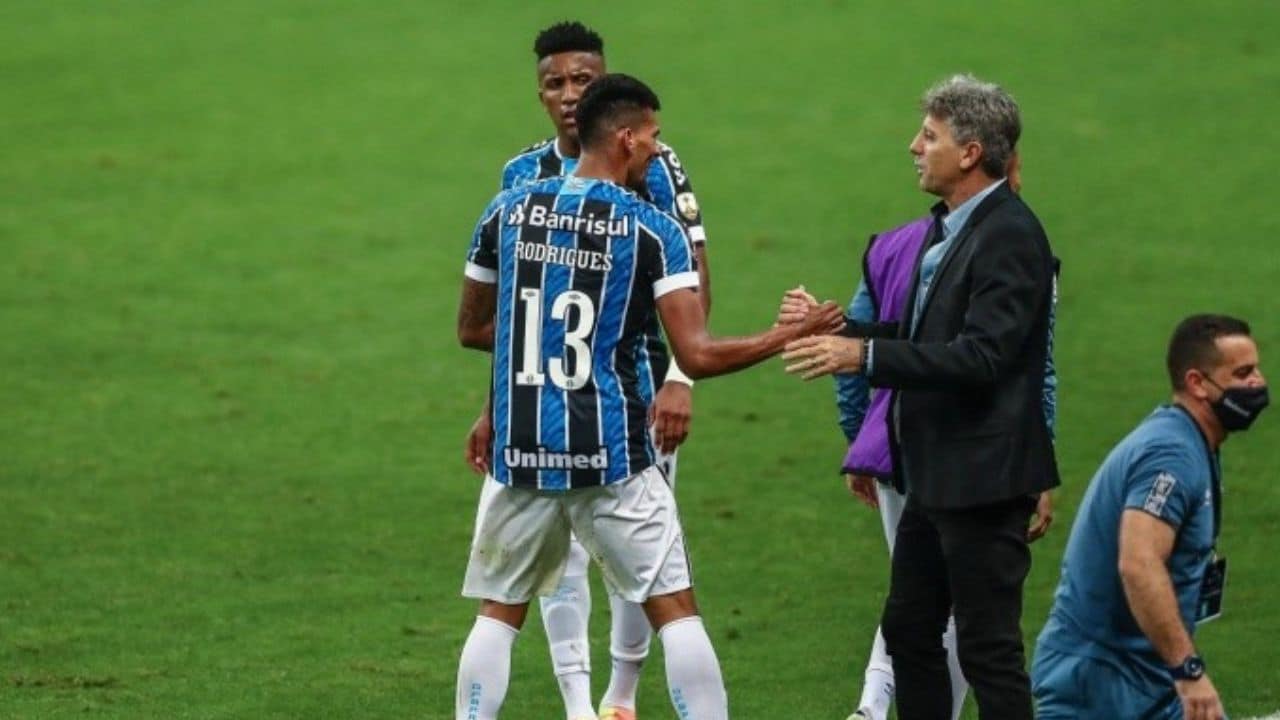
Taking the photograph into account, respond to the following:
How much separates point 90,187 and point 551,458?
14.9 m

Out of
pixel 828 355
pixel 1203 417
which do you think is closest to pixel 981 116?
pixel 828 355

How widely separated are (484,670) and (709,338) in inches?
53.0

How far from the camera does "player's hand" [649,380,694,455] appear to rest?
798 cm

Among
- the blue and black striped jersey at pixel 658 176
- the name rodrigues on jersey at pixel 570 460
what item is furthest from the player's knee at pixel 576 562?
the name rodrigues on jersey at pixel 570 460

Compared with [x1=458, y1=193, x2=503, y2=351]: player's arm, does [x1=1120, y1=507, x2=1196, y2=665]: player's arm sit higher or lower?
lower

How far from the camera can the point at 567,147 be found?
8906mm

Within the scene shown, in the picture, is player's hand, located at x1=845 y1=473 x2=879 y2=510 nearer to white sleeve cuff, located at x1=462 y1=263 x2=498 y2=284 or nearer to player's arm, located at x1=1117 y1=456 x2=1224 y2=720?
white sleeve cuff, located at x1=462 y1=263 x2=498 y2=284

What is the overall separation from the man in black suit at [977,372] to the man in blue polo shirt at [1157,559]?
1.64ft

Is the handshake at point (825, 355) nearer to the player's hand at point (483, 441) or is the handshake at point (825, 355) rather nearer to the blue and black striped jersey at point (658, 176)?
the player's hand at point (483, 441)

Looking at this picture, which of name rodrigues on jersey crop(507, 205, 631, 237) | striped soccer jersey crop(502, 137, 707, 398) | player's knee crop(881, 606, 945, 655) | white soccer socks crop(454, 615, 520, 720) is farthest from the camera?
striped soccer jersey crop(502, 137, 707, 398)

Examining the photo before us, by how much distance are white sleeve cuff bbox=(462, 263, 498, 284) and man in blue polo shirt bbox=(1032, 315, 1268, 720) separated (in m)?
2.18

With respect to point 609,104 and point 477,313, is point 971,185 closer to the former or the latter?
point 609,104

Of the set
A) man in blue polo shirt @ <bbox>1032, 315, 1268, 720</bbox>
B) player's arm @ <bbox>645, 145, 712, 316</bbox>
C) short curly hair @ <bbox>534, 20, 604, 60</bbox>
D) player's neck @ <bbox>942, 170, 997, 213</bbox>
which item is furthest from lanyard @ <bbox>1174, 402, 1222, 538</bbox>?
short curly hair @ <bbox>534, 20, 604, 60</bbox>

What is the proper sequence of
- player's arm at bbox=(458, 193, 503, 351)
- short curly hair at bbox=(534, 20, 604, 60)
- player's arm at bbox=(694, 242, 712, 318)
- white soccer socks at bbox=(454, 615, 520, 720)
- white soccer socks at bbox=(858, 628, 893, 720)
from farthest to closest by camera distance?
short curly hair at bbox=(534, 20, 604, 60) < white soccer socks at bbox=(858, 628, 893, 720) < player's arm at bbox=(694, 242, 712, 318) < white soccer socks at bbox=(454, 615, 520, 720) < player's arm at bbox=(458, 193, 503, 351)
